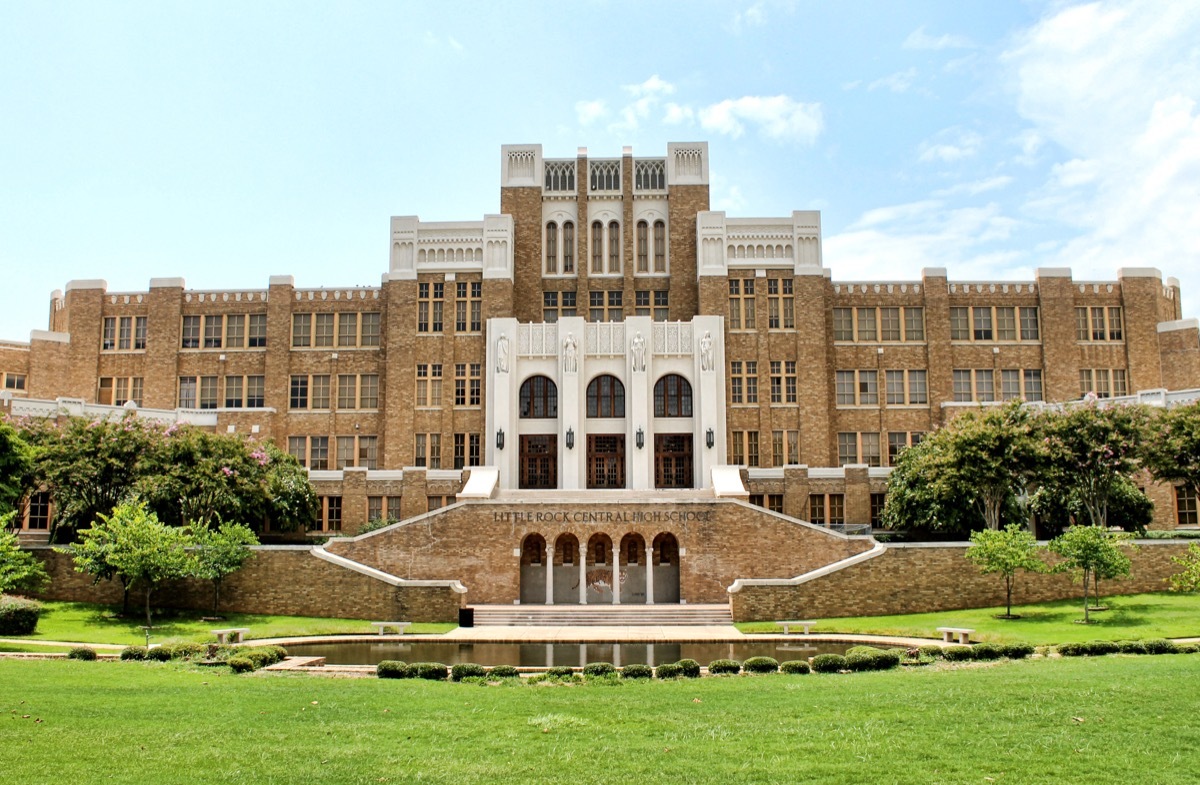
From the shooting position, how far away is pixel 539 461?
2015 inches

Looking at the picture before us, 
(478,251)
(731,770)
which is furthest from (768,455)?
(731,770)

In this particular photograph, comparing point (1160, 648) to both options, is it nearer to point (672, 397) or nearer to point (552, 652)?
point (552, 652)

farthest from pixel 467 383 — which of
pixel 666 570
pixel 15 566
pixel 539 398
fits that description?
pixel 15 566

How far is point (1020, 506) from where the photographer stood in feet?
146

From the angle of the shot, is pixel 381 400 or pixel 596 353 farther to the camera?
pixel 381 400

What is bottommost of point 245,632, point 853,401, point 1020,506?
point 245,632

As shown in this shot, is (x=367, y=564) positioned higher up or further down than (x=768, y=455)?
further down

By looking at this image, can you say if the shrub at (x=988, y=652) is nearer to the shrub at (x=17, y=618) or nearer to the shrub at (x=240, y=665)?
the shrub at (x=240, y=665)

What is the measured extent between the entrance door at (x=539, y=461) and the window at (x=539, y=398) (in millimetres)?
1178

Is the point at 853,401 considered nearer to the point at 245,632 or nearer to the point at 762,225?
the point at 762,225

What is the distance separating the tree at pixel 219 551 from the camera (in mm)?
36188

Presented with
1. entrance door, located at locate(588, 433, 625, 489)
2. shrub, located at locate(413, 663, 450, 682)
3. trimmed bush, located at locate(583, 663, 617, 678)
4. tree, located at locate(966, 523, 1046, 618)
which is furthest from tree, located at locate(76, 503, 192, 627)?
tree, located at locate(966, 523, 1046, 618)

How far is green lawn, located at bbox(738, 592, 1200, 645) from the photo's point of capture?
29.1 metres

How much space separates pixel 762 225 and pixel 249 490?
102ft
